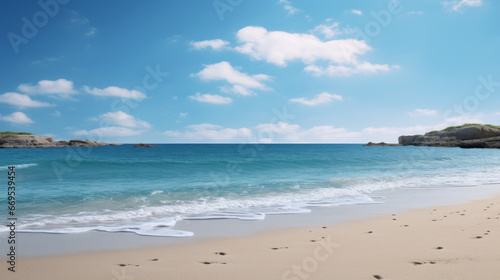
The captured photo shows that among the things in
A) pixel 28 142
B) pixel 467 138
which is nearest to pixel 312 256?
pixel 467 138

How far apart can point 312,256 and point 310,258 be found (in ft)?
0.43

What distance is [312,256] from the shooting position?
5445 millimetres

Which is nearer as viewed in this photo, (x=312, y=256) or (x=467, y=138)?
(x=312, y=256)

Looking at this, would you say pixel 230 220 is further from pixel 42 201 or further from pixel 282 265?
pixel 42 201

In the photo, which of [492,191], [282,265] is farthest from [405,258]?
[492,191]

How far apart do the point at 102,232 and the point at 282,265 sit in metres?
4.98

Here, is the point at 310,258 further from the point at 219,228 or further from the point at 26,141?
the point at 26,141

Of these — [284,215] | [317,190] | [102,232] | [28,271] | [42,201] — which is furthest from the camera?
[317,190]

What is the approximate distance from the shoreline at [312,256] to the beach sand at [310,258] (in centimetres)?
1

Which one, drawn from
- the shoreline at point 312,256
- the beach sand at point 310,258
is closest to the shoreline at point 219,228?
the shoreline at point 312,256

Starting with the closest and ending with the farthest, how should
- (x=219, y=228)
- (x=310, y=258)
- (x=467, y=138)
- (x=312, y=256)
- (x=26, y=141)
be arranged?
(x=310, y=258) < (x=312, y=256) < (x=219, y=228) < (x=467, y=138) < (x=26, y=141)

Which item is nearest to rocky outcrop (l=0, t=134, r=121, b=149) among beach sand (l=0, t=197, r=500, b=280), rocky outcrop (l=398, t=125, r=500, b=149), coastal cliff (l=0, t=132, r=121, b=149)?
coastal cliff (l=0, t=132, r=121, b=149)

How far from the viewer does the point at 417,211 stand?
9.93 metres

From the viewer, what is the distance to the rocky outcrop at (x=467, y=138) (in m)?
85.4
